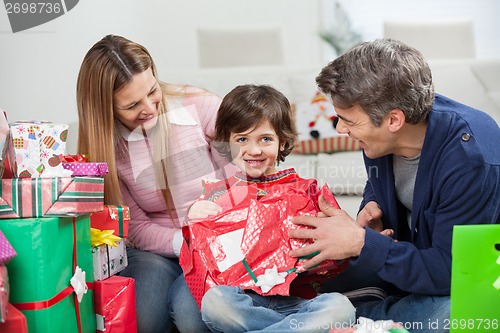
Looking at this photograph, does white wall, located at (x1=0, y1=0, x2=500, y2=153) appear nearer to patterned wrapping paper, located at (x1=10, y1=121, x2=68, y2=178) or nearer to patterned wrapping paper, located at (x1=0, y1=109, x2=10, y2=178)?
patterned wrapping paper, located at (x1=10, y1=121, x2=68, y2=178)

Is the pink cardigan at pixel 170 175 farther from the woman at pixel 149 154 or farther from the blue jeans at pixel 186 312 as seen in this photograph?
the blue jeans at pixel 186 312

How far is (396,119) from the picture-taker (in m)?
1.50

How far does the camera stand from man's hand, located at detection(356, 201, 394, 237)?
1726 millimetres

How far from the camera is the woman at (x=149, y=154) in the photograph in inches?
68.7

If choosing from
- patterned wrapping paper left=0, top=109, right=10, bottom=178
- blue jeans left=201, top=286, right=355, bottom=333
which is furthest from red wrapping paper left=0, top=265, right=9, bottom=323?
blue jeans left=201, top=286, right=355, bottom=333

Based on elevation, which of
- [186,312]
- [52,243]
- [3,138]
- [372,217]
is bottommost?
[186,312]

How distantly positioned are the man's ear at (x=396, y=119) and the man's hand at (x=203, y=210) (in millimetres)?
503

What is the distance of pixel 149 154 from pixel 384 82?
77cm

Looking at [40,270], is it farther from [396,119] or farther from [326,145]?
[326,145]

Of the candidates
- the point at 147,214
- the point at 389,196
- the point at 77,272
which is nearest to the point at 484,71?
the point at 389,196

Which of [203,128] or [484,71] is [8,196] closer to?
[203,128]

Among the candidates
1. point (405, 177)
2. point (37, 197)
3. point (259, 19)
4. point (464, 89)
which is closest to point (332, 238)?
point (405, 177)

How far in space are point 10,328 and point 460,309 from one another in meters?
0.93

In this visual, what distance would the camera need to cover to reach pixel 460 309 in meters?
1.26
